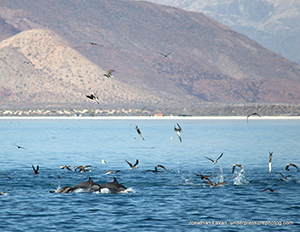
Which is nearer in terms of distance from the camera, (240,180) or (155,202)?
(155,202)

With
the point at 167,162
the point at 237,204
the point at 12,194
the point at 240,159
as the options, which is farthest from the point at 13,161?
the point at 237,204

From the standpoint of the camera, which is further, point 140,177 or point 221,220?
point 140,177

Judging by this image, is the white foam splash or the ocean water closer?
the ocean water

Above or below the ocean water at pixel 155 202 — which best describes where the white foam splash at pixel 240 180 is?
above

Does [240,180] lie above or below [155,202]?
above

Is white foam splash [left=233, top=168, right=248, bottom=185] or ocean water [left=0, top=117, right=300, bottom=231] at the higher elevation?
white foam splash [left=233, top=168, right=248, bottom=185]

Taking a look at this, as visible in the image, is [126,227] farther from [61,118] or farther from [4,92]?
[4,92]

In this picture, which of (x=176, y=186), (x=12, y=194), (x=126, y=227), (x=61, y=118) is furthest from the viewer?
(x=61, y=118)

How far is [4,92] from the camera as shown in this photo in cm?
19788

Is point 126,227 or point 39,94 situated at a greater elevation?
point 39,94

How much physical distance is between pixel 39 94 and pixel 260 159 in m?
165

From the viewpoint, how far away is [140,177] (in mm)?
31906

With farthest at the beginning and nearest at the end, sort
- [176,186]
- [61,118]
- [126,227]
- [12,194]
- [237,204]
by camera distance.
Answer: [61,118] < [176,186] < [12,194] < [237,204] < [126,227]

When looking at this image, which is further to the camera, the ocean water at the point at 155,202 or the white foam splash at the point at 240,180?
the white foam splash at the point at 240,180
